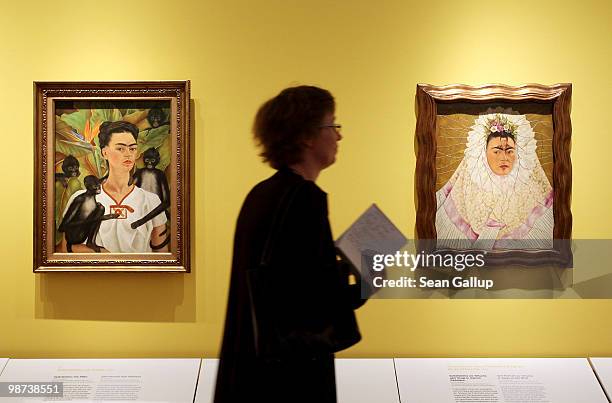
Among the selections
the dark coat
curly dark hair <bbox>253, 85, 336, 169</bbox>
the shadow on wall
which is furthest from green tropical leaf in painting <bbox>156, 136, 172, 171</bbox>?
the dark coat

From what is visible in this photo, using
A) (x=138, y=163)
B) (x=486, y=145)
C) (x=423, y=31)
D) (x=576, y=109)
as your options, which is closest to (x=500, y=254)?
(x=486, y=145)

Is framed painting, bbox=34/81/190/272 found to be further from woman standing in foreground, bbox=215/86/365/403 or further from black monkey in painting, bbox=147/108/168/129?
woman standing in foreground, bbox=215/86/365/403

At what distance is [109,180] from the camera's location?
3.99 metres

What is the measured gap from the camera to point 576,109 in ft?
13.3

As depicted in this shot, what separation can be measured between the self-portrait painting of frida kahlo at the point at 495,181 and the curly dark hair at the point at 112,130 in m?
1.65

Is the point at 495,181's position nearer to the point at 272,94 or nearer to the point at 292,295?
the point at 272,94

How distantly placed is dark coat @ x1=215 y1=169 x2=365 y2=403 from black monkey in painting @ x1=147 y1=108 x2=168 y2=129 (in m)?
1.80

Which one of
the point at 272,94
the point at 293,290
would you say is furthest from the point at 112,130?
the point at 293,290

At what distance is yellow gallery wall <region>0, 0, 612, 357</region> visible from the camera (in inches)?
159

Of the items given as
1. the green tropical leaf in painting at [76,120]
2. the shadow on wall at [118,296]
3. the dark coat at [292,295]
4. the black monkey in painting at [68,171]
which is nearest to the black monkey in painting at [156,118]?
the green tropical leaf in painting at [76,120]

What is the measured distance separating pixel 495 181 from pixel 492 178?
0.07 feet

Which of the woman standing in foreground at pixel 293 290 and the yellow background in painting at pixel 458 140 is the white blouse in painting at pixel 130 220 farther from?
the woman standing in foreground at pixel 293 290

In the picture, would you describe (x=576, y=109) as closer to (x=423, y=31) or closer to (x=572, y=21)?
(x=572, y=21)

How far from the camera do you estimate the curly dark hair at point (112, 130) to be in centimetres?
399
